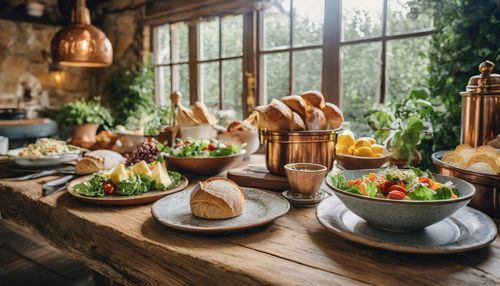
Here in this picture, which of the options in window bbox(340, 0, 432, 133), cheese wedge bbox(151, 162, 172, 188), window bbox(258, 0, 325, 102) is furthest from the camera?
window bbox(258, 0, 325, 102)

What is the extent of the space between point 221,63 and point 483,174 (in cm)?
273

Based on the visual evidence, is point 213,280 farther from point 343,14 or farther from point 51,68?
point 51,68

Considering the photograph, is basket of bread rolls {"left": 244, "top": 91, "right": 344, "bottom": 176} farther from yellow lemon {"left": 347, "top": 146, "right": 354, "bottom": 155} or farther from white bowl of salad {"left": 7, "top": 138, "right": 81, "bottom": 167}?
white bowl of salad {"left": 7, "top": 138, "right": 81, "bottom": 167}

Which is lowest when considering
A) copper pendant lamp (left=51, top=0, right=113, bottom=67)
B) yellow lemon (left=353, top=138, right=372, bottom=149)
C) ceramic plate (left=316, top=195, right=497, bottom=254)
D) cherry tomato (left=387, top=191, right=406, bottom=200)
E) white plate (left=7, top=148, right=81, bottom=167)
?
ceramic plate (left=316, top=195, right=497, bottom=254)

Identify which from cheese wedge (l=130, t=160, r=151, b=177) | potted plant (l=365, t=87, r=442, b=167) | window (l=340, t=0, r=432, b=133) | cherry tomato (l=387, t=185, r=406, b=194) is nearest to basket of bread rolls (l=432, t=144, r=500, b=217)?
cherry tomato (l=387, t=185, r=406, b=194)

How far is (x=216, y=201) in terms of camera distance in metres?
0.86

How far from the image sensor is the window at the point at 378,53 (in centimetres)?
227

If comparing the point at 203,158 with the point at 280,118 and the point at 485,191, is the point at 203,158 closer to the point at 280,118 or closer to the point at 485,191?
the point at 280,118

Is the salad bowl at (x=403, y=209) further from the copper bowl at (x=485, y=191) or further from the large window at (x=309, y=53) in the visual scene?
the large window at (x=309, y=53)

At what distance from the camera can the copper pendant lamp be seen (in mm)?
1853

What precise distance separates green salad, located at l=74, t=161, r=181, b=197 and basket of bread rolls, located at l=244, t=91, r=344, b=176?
0.33m

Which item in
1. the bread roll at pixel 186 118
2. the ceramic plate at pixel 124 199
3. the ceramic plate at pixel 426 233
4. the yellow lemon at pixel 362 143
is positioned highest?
the bread roll at pixel 186 118

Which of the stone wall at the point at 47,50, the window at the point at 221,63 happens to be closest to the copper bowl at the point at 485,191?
the window at the point at 221,63

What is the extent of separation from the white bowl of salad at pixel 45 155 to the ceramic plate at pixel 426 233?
117 cm
